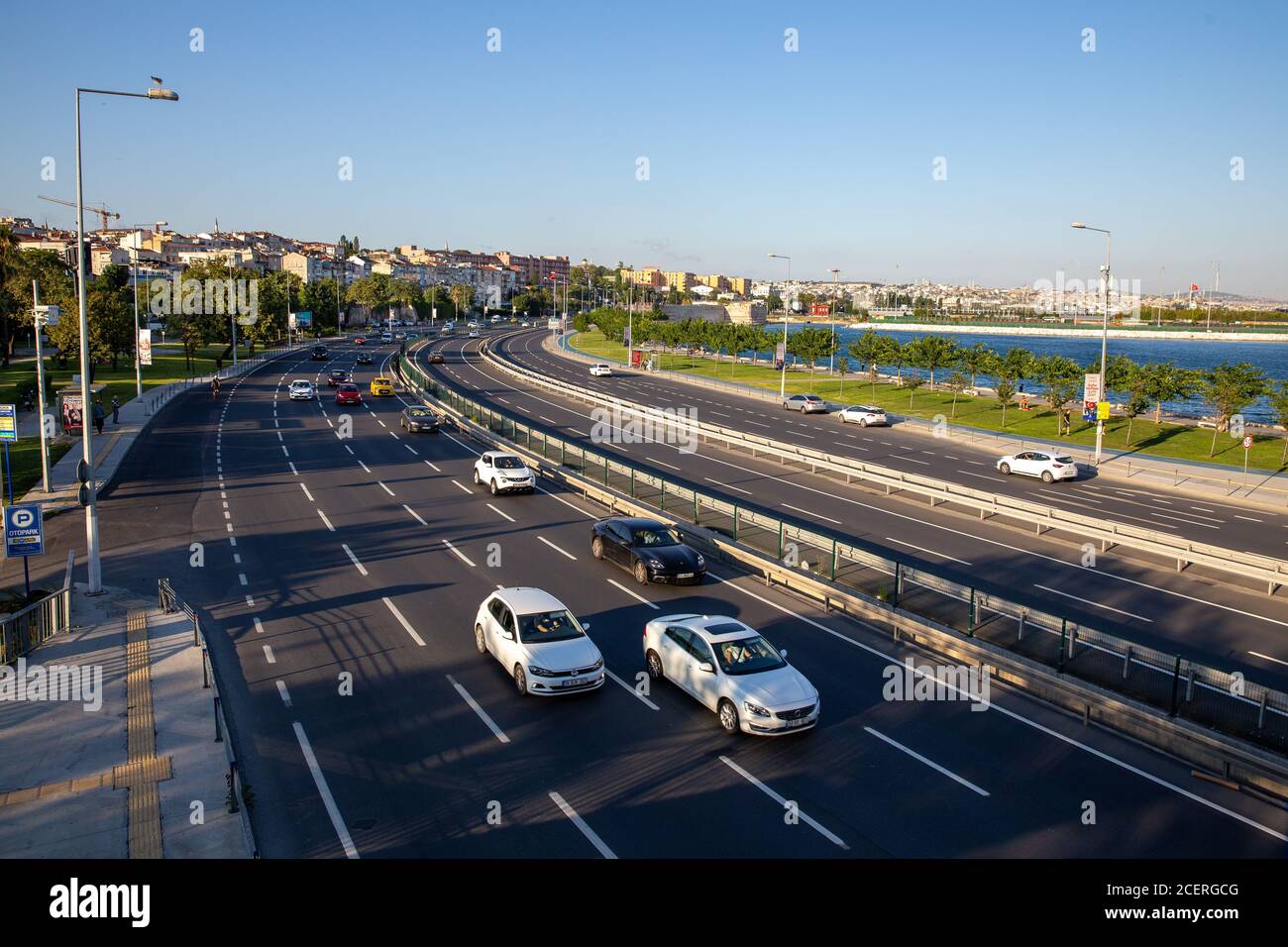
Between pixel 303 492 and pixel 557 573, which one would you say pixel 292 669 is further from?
pixel 303 492

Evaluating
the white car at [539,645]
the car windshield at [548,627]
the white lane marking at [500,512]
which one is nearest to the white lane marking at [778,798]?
the white car at [539,645]

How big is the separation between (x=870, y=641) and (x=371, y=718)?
9322 mm

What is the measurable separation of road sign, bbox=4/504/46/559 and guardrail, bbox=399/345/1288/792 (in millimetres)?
15101

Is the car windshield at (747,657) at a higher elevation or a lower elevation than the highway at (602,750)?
higher

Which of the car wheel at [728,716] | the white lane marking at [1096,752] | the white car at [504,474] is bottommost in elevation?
the white lane marking at [1096,752]

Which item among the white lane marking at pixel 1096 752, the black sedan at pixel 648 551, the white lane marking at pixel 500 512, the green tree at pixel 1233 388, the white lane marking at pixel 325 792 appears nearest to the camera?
the white lane marking at pixel 325 792

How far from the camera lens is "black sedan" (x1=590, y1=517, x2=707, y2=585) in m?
20.3

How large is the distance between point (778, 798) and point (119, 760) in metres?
8.88

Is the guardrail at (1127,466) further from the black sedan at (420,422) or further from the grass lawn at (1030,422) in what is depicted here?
the black sedan at (420,422)

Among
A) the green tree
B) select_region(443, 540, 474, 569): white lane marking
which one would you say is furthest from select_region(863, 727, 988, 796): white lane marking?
the green tree

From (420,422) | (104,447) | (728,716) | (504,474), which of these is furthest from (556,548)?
(104,447)

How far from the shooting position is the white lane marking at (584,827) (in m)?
9.84

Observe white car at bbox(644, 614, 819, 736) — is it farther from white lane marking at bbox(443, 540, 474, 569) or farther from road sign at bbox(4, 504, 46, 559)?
road sign at bbox(4, 504, 46, 559)
